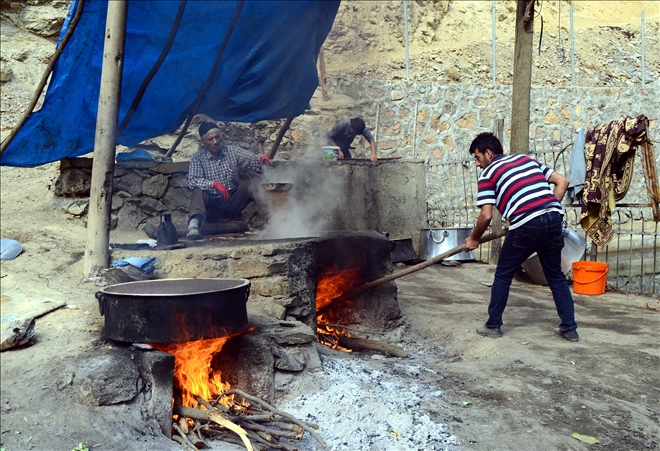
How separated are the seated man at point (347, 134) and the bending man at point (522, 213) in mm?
3825

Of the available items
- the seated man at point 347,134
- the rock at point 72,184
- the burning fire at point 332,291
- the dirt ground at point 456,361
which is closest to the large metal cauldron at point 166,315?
the dirt ground at point 456,361

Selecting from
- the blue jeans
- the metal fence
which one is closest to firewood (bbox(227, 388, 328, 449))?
the blue jeans

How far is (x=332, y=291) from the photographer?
5.28 metres

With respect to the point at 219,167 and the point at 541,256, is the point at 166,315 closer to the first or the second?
the point at 541,256

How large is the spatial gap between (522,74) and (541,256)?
3161mm

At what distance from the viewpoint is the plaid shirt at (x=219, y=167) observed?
6008 millimetres

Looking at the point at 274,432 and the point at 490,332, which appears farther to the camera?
the point at 490,332

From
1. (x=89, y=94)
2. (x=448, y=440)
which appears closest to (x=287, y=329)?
(x=448, y=440)

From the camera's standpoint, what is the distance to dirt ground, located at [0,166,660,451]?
107 inches

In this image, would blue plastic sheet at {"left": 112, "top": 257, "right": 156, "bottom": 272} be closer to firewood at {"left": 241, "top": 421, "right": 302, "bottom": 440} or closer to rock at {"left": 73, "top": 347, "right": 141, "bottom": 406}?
rock at {"left": 73, "top": 347, "right": 141, "bottom": 406}

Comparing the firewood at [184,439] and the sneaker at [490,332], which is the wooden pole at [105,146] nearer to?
the firewood at [184,439]

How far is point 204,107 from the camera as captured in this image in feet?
21.4

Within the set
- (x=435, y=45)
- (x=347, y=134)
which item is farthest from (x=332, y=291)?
(x=435, y=45)

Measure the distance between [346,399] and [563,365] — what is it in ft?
5.46
